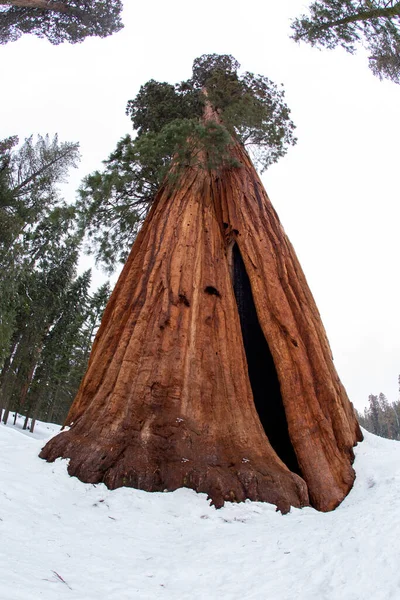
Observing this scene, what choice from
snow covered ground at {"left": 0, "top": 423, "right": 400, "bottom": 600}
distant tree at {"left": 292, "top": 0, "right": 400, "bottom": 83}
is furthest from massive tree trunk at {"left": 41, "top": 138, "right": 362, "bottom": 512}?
distant tree at {"left": 292, "top": 0, "right": 400, "bottom": 83}

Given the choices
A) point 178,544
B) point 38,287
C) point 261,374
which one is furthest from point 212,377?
point 38,287

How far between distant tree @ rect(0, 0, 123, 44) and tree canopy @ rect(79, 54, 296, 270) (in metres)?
2.11

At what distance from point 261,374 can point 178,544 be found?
14.7ft

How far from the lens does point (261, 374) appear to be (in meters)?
7.61

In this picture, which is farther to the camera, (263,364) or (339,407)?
(263,364)

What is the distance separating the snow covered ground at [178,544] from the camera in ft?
7.57

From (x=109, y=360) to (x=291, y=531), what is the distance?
3.66m

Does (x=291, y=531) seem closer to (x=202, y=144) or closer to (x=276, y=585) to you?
(x=276, y=585)

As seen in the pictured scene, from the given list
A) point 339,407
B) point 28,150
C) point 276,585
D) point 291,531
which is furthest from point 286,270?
point 28,150

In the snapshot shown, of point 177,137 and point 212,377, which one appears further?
point 177,137

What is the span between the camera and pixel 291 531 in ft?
11.8

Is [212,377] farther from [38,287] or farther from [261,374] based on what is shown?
[38,287]

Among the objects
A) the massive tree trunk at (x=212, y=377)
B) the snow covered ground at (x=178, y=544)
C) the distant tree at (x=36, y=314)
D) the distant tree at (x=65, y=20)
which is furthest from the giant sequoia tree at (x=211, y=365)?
the distant tree at (x=36, y=314)

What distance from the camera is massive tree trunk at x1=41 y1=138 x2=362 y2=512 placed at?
475 centimetres
